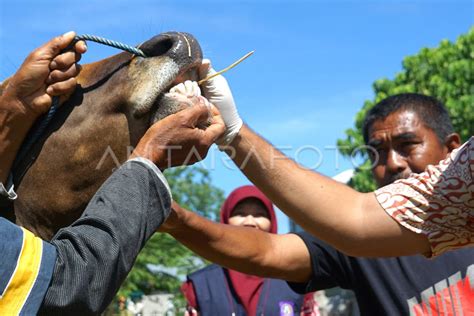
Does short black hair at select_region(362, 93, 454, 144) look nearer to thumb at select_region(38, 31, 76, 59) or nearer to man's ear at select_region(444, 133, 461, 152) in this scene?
man's ear at select_region(444, 133, 461, 152)

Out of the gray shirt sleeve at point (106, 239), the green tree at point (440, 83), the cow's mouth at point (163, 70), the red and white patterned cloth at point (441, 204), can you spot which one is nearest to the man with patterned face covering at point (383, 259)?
the red and white patterned cloth at point (441, 204)

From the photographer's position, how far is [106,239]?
6.89 ft

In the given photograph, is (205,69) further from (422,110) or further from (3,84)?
(422,110)

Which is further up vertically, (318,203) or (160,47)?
(160,47)

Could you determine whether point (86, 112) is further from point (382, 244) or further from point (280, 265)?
point (280, 265)

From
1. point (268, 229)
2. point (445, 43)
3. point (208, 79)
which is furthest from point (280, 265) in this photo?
point (445, 43)

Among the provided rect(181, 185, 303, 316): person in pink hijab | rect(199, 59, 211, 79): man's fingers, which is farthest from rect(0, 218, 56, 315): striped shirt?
rect(181, 185, 303, 316): person in pink hijab

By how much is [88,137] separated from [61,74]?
243 mm

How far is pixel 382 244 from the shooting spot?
2.93 metres

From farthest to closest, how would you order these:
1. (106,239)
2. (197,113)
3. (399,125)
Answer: (399,125), (197,113), (106,239)

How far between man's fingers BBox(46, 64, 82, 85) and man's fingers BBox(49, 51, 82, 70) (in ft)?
0.05

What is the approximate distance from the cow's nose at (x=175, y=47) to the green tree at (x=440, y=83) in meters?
17.1

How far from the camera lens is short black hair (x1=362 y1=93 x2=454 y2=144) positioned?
171 inches

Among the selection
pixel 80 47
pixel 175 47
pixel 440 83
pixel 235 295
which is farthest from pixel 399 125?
pixel 440 83
